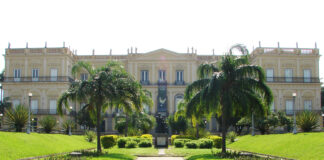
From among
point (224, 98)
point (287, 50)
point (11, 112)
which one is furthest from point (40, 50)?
point (224, 98)

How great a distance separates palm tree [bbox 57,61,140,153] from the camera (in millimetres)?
21641

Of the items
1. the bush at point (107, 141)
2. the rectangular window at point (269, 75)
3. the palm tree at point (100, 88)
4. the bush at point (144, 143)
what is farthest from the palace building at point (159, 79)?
Result: the palm tree at point (100, 88)

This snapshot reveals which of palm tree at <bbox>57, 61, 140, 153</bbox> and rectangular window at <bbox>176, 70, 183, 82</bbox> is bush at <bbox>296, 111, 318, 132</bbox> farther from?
rectangular window at <bbox>176, 70, 183, 82</bbox>

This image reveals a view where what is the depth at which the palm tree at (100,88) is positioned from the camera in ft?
71.0

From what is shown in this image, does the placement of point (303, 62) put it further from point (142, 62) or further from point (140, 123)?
point (140, 123)

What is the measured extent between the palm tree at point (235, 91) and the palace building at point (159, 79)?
31914mm

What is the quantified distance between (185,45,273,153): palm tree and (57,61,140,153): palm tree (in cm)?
382

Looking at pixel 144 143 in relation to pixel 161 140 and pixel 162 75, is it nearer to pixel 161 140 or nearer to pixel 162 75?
pixel 161 140

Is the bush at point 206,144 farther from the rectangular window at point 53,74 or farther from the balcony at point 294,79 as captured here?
the rectangular window at point 53,74

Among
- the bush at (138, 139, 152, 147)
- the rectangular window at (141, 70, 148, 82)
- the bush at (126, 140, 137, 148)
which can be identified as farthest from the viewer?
the rectangular window at (141, 70, 148, 82)

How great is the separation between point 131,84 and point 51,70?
33.7 metres

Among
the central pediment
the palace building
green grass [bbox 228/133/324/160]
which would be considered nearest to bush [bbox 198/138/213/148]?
green grass [bbox 228/133/324/160]

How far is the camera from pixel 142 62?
183 ft

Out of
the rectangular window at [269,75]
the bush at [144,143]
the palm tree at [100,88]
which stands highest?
the rectangular window at [269,75]
